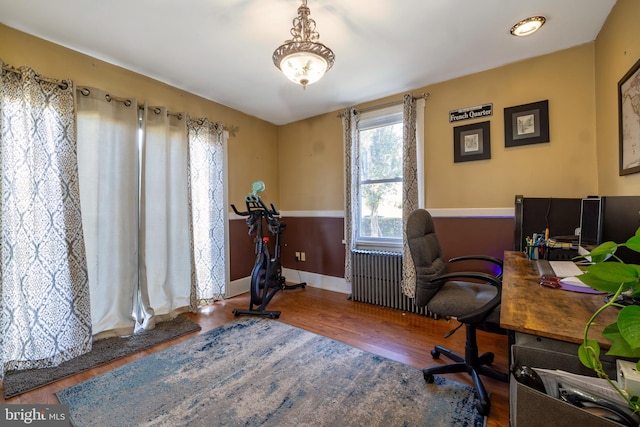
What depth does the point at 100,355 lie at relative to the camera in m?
2.15

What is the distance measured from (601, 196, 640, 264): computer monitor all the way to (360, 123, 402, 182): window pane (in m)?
1.95

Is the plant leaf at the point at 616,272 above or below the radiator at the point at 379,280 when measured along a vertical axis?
above

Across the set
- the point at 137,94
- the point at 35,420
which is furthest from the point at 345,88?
the point at 35,420

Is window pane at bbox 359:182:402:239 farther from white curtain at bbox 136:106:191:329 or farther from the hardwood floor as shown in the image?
white curtain at bbox 136:106:191:329

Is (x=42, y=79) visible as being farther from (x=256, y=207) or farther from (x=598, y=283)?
(x=598, y=283)

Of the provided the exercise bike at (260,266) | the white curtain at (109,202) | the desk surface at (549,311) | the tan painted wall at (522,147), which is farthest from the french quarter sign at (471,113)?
the white curtain at (109,202)

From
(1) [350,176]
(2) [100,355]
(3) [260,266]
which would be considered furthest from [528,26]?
(2) [100,355]

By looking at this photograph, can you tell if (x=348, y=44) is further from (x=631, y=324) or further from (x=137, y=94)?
(x=631, y=324)

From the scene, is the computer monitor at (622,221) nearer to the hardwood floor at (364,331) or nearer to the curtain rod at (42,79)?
the hardwood floor at (364,331)

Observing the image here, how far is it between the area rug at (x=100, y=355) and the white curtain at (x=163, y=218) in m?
0.16

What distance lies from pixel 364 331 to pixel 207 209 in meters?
2.26

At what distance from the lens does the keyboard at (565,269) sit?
146cm

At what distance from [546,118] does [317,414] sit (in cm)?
299

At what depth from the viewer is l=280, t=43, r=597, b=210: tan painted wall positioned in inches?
89.2
